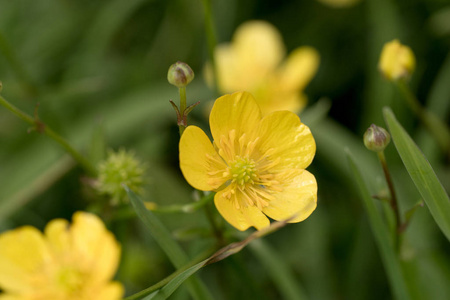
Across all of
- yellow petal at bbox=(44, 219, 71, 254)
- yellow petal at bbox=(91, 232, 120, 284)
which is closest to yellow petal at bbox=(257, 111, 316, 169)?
yellow petal at bbox=(91, 232, 120, 284)

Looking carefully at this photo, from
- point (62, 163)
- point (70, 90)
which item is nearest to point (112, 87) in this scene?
point (70, 90)

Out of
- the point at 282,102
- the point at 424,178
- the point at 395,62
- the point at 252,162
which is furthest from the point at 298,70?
the point at 424,178

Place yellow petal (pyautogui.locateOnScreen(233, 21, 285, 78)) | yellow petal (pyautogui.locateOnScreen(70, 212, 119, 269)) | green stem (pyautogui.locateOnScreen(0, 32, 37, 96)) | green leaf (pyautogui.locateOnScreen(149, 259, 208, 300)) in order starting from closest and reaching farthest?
green leaf (pyautogui.locateOnScreen(149, 259, 208, 300)) < yellow petal (pyautogui.locateOnScreen(70, 212, 119, 269)) < green stem (pyautogui.locateOnScreen(0, 32, 37, 96)) < yellow petal (pyautogui.locateOnScreen(233, 21, 285, 78))

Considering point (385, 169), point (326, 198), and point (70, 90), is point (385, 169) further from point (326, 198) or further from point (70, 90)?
point (70, 90)

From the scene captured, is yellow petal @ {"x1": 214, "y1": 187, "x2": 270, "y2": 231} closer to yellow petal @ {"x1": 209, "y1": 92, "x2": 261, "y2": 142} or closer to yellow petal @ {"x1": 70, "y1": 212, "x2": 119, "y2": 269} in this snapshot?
yellow petal @ {"x1": 209, "y1": 92, "x2": 261, "y2": 142}

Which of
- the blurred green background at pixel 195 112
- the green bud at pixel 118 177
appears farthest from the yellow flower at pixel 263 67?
the green bud at pixel 118 177

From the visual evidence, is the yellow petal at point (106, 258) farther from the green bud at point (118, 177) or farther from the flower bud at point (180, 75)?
the flower bud at point (180, 75)

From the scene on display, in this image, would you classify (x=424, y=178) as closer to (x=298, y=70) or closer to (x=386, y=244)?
(x=386, y=244)
